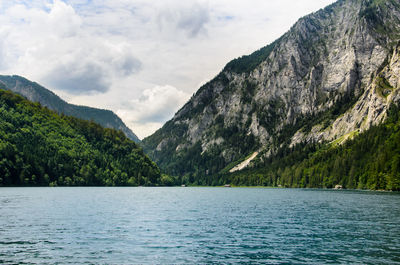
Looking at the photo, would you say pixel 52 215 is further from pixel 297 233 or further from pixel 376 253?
pixel 376 253

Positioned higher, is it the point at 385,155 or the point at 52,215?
the point at 385,155

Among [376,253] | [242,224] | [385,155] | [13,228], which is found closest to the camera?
[376,253]

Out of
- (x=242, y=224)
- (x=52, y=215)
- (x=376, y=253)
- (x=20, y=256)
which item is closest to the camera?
(x=20, y=256)

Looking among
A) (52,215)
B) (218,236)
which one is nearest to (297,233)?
(218,236)

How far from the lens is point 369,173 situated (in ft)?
551

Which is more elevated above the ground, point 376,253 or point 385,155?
point 385,155

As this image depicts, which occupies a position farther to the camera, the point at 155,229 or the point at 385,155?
the point at 385,155

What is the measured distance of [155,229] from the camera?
4941cm

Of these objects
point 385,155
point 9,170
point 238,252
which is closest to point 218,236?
point 238,252

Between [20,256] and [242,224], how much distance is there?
33.0m

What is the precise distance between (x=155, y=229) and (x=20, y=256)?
20835 millimetres

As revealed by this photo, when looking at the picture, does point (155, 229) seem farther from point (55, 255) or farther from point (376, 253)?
point (376, 253)

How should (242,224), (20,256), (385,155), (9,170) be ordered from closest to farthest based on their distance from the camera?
(20,256) < (242,224) < (385,155) < (9,170)

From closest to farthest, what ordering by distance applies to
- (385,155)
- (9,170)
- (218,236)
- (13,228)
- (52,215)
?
(218,236) < (13,228) < (52,215) < (385,155) < (9,170)
